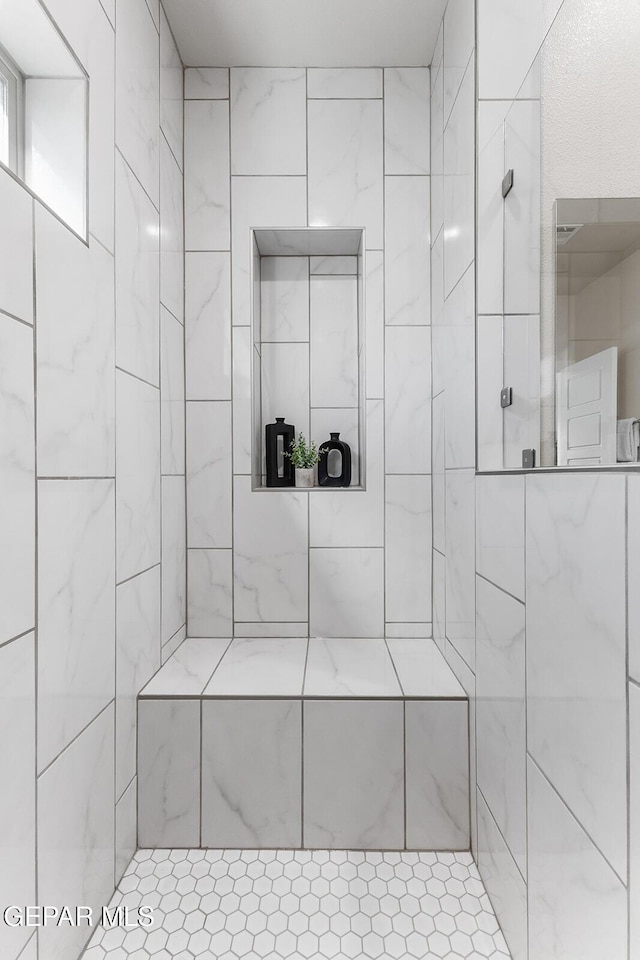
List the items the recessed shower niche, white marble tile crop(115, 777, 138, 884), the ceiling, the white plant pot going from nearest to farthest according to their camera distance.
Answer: white marble tile crop(115, 777, 138, 884) < the ceiling < the white plant pot < the recessed shower niche

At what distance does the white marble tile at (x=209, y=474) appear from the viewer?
2006 millimetres

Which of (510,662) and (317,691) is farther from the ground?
(510,662)

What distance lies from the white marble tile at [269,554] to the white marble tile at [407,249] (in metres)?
0.74

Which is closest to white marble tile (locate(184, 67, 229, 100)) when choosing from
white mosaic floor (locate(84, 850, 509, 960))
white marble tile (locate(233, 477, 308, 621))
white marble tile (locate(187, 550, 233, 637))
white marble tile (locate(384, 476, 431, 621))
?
white marble tile (locate(233, 477, 308, 621))

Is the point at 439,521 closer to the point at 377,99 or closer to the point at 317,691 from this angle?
the point at 317,691

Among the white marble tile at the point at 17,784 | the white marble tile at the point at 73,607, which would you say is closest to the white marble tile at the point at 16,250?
the white marble tile at the point at 73,607

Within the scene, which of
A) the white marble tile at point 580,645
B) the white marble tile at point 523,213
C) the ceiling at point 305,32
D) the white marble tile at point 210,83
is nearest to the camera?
the white marble tile at point 580,645

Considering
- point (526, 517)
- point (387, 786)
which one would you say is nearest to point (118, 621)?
point (387, 786)

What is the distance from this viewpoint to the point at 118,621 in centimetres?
133

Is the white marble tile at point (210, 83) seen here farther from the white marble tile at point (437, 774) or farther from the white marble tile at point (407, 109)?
the white marble tile at point (437, 774)

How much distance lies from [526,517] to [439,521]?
829 millimetres

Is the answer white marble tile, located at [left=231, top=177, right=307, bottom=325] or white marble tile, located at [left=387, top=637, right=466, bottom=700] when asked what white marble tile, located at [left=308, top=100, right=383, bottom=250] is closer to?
white marble tile, located at [left=231, top=177, right=307, bottom=325]

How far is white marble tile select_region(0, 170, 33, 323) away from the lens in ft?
2.82

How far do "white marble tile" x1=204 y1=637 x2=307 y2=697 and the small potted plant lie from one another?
0.55 meters
